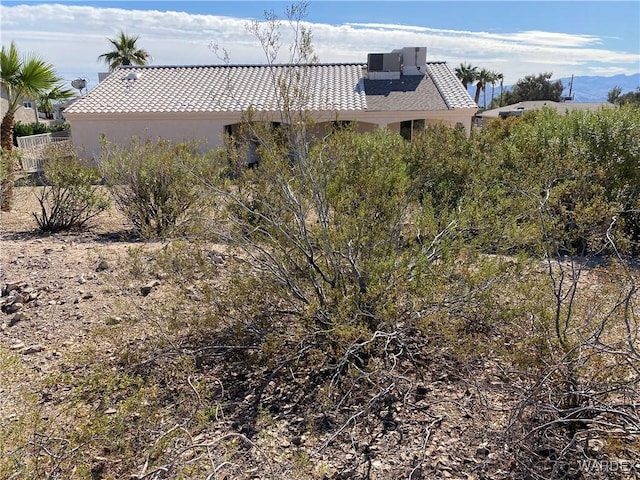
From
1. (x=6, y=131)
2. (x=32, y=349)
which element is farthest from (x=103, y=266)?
(x=6, y=131)

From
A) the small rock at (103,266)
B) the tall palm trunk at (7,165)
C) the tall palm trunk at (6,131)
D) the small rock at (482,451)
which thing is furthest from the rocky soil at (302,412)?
the tall palm trunk at (6,131)

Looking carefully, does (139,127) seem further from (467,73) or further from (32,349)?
(467,73)

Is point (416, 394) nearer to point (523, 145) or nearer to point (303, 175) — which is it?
point (303, 175)

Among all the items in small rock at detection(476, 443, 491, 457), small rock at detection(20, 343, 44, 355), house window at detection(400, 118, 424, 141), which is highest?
house window at detection(400, 118, 424, 141)

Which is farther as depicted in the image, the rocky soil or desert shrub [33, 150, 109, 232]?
desert shrub [33, 150, 109, 232]

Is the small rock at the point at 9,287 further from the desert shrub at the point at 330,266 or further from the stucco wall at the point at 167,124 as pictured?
the stucco wall at the point at 167,124

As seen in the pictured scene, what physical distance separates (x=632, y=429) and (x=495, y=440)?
2.59 feet

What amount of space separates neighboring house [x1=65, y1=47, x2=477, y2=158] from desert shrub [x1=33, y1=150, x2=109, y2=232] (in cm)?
908

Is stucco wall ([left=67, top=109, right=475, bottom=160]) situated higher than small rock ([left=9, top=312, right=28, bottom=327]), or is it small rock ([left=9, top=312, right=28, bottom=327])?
stucco wall ([left=67, top=109, right=475, bottom=160])

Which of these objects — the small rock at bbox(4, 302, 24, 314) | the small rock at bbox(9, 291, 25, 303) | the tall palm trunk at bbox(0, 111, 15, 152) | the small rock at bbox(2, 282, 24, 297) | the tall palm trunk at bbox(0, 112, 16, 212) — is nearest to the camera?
the small rock at bbox(4, 302, 24, 314)

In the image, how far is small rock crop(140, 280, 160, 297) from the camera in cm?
562

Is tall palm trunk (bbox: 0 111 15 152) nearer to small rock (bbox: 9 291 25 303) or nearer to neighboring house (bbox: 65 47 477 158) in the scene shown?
neighboring house (bbox: 65 47 477 158)

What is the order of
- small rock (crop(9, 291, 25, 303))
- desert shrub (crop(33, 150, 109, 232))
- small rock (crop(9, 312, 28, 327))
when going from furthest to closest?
desert shrub (crop(33, 150, 109, 232)) < small rock (crop(9, 291, 25, 303)) < small rock (crop(9, 312, 28, 327))

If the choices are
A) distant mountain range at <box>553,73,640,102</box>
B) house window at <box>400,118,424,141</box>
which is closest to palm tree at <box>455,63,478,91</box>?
distant mountain range at <box>553,73,640,102</box>
